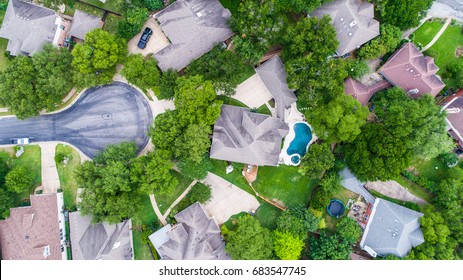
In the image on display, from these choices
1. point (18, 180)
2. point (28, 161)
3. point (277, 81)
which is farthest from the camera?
point (28, 161)

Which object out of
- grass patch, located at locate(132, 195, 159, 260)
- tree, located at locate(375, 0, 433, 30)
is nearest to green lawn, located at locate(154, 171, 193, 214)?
grass patch, located at locate(132, 195, 159, 260)

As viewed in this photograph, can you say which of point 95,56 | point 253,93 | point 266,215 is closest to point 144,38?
point 95,56

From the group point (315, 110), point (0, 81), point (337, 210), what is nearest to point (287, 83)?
point (315, 110)

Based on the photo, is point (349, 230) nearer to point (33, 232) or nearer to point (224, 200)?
point (224, 200)

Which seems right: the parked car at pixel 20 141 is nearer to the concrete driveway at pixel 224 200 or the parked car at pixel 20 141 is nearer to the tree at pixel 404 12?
the concrete driveway at pixel 224 200

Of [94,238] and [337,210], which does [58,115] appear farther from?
[337,210]

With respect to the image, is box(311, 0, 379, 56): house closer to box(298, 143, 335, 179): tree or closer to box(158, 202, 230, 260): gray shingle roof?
box(298, 143, 335, 179): tree
